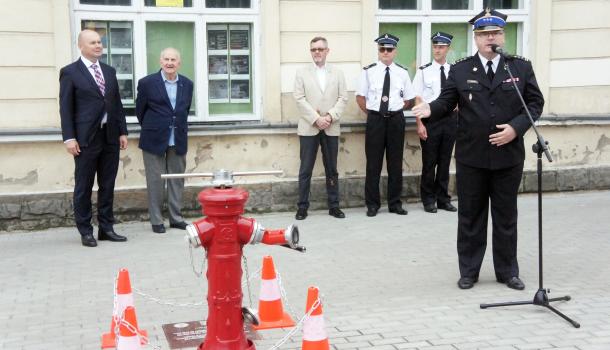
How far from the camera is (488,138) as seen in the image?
614 cm

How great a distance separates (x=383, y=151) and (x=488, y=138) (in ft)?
11.0

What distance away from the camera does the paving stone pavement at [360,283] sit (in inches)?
205

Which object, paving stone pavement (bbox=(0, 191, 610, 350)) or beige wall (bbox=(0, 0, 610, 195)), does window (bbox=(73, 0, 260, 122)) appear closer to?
beige wall (bbox=(0, 0, 610, 195))

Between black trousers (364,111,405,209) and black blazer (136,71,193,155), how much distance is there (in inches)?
90.6

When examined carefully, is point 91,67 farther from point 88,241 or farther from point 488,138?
point 488,138

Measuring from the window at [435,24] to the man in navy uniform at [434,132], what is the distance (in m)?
0.69

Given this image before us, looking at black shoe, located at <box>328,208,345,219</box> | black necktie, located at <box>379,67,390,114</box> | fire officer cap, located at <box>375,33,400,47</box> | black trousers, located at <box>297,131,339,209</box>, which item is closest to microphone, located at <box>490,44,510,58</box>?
black necktie, located at <box>379,67,390,114</box>

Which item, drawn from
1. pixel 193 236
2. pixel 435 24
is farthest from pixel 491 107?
pixel 435 24

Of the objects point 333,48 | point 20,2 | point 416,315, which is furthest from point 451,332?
point 20,2

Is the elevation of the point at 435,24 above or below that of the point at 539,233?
above

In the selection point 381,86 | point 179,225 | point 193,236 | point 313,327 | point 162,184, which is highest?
point 381,86

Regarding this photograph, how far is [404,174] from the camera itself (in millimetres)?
10078

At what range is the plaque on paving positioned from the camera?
5.08m

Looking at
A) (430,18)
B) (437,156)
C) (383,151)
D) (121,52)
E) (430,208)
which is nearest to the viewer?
(121,52)
